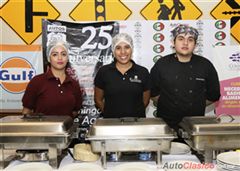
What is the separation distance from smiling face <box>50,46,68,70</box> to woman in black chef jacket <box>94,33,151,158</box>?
0.42 m

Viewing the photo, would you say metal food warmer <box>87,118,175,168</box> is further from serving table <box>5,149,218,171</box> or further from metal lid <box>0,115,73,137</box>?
metal lid <box>0,115,73,137</box>

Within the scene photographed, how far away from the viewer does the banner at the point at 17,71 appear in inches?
146

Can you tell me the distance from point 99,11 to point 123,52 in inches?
37.8

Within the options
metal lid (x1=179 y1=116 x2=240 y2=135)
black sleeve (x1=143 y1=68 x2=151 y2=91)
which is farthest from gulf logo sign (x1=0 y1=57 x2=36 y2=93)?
metal lid (x1=179 y1=116 x2=240 y2=135)

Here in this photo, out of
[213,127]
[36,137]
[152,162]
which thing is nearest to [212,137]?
Answer: [213,127]

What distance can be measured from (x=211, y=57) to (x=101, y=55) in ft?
3.80

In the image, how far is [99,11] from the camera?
12.4 ft

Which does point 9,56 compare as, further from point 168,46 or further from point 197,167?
point 197,167

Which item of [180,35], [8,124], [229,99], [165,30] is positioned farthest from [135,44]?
[8,124]

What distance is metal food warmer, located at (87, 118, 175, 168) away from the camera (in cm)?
175

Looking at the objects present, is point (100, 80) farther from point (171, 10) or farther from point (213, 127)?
point (213, 127)

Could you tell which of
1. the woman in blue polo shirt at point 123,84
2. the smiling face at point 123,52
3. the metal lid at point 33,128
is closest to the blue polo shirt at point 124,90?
the woman in blue polo shirt at point 123,84

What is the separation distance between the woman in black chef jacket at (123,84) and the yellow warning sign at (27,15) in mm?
1082

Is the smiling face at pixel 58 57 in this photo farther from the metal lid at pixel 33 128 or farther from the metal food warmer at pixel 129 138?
the metal food warmer at pixel 129 138
